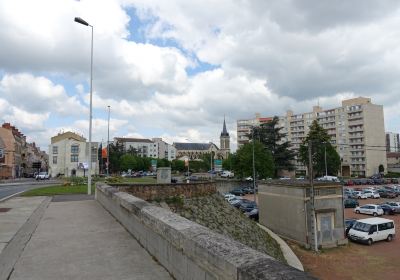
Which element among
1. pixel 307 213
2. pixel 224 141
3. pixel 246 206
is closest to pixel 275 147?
pixel 246 206

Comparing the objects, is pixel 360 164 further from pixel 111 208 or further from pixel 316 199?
pixel 111 208

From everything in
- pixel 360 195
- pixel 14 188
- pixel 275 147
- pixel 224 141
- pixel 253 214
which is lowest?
pixel 360 195

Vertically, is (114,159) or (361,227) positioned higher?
(114,159)

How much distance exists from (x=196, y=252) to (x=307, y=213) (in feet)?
82.9

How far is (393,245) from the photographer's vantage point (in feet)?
96.1

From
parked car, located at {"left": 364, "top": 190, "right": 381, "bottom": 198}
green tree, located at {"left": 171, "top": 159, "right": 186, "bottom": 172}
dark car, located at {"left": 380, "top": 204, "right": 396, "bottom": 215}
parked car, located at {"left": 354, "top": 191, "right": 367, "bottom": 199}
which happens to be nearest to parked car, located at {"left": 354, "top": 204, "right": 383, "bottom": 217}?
dark car, located at {"left": 380, "top": 204, "right": 396, "bottom": 215}

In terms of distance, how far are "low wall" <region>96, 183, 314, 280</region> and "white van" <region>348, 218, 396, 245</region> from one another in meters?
26.3

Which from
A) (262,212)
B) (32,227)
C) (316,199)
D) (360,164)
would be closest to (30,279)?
(32,227)

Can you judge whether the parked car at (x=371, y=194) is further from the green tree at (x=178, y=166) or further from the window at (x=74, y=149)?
the green tree at (x=178, y=166)

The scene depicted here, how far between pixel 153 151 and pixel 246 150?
131206 mm

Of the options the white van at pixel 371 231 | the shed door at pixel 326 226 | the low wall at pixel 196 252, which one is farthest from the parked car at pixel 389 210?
the low wall at pixel 196 252

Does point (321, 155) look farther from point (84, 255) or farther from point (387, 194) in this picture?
point (84, 255)

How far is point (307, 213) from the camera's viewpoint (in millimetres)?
28188

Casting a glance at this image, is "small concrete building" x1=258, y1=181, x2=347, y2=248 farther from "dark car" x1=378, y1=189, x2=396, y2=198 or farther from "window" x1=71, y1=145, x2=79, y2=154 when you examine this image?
"window" x1=71, y1=145, x2=79, y2=154
